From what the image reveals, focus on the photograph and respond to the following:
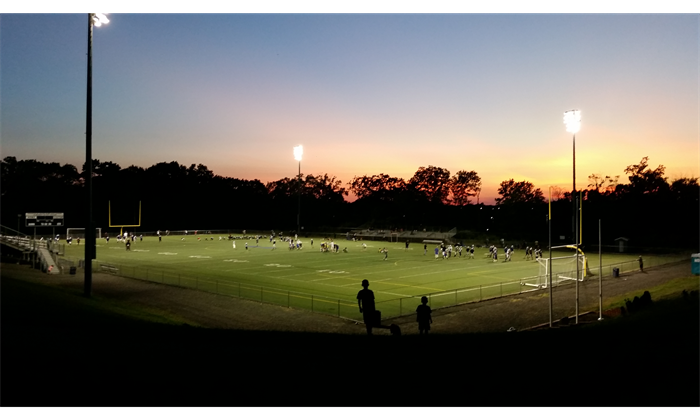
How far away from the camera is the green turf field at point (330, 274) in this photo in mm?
28156

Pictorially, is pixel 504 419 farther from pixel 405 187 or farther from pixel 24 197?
pixel 405 187

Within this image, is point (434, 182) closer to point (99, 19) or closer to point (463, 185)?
point (463, 185)

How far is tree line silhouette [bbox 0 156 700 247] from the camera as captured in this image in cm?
8306

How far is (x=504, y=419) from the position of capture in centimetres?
566

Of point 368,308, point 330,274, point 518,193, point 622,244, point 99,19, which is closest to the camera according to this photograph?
point 368,308

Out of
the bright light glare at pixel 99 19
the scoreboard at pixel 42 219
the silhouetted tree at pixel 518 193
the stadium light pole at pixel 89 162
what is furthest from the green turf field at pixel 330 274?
the silhouetted tree at pixel 518 193

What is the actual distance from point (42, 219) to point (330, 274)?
23.5 meters

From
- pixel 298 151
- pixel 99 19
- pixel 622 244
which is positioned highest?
pixel 298 151

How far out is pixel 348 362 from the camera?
825 centimetres

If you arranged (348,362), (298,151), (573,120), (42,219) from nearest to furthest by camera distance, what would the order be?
1. (348,362)
2. (573,120)
3. (42,219)
4. (298,151)

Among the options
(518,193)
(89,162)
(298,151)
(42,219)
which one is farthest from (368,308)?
(518,193)

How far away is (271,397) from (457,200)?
515 ft

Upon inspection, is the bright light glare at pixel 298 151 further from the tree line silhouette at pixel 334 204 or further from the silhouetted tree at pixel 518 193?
the silhouetted tree at pixel 518 193

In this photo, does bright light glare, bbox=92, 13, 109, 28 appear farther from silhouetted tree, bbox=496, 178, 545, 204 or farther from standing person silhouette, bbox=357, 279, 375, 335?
silhouetted tree, bbox=496, 178, 545, 204
